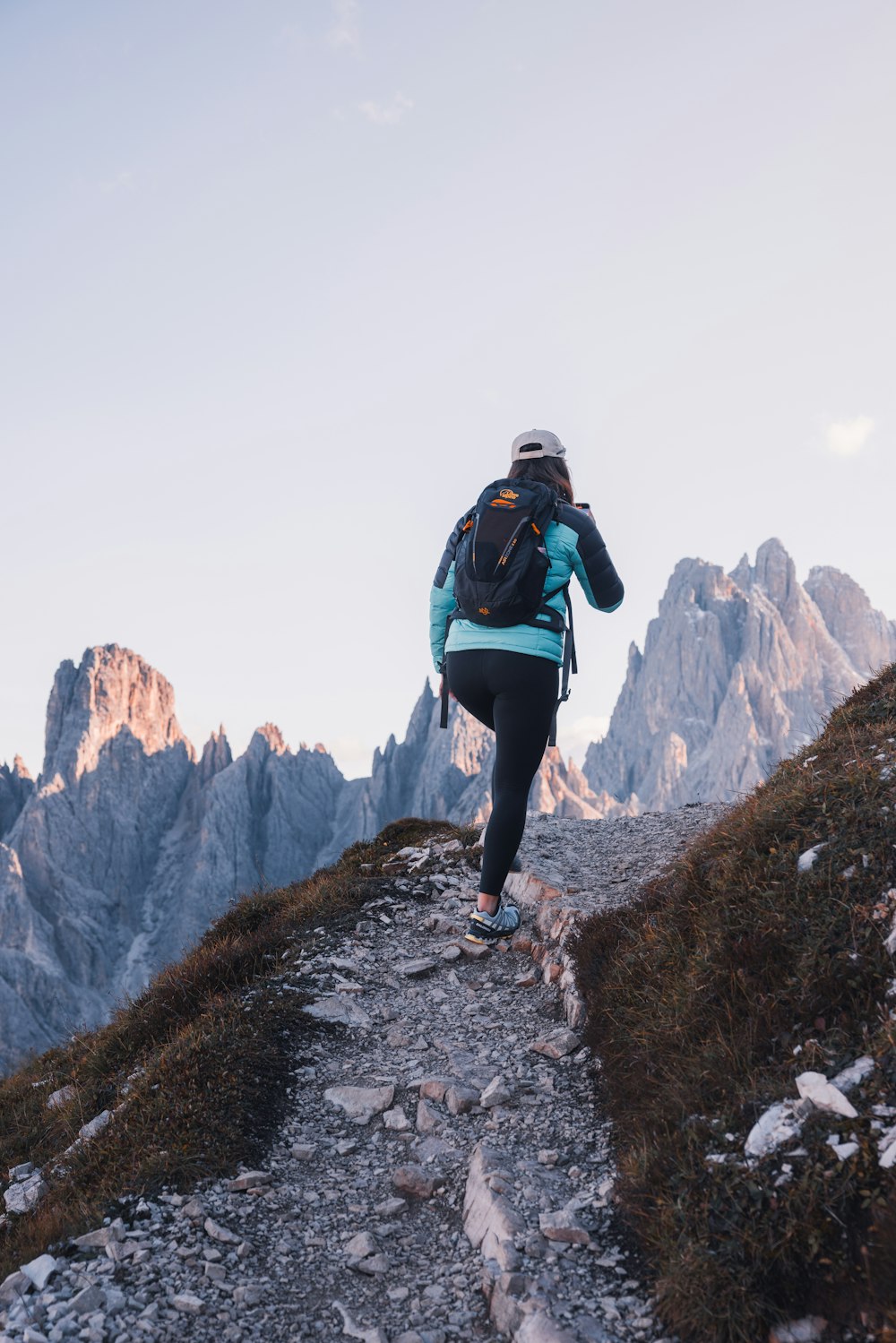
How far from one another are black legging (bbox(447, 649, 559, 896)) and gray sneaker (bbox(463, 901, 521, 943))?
807 millimetres

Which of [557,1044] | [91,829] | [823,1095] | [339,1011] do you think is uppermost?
[91,829]

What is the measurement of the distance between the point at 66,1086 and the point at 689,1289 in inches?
251

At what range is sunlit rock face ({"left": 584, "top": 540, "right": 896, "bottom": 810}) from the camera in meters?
158

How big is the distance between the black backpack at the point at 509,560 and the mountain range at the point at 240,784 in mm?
95240

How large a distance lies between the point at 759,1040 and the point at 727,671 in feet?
569

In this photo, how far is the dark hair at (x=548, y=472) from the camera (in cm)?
721

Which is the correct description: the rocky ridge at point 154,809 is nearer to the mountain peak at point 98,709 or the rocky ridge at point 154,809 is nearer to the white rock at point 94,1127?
the mountain peak at point 98,709

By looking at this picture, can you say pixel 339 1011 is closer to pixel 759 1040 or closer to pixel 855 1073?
pixel 759 1040

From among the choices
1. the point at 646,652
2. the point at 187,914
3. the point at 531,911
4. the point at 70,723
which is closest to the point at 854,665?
the point at 646,652

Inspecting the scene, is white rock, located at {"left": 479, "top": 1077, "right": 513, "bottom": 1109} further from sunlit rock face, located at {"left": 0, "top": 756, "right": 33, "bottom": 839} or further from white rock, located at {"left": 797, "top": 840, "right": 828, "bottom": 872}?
sunlit rock face, located at {"left": 0, "top": 756, "right": 33, "bottom": 839}

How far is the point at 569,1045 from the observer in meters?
6.15

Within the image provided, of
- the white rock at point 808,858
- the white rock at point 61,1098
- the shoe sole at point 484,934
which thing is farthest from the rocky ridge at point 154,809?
the white rock at point 808,858

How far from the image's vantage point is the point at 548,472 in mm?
7230

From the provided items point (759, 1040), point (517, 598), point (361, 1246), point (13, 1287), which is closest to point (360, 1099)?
point (361, 1246)
